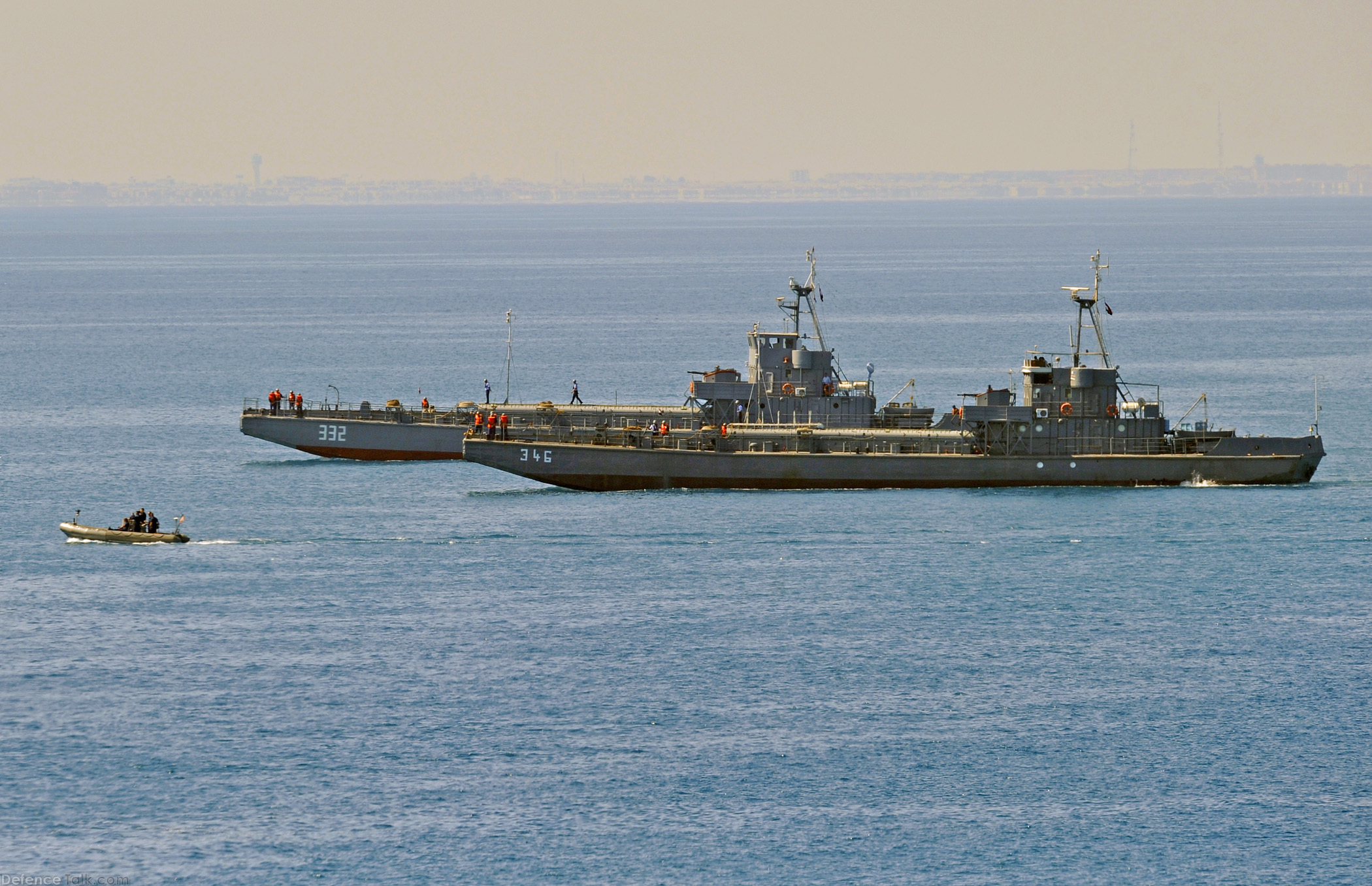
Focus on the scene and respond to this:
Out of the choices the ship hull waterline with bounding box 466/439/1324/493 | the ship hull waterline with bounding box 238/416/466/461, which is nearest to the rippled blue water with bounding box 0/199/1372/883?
the ship hull waterline with bounding box 466/439/1324/493

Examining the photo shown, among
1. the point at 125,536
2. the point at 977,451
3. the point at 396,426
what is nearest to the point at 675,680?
the point at 125,536

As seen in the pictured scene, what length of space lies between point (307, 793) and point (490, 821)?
549 centimetres

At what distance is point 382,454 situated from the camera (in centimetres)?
10394

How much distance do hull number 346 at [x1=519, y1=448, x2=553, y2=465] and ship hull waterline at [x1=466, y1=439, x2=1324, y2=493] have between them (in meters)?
0.05

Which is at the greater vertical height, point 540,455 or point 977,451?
point 977,451

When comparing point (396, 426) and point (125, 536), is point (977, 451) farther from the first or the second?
point (125, 536)

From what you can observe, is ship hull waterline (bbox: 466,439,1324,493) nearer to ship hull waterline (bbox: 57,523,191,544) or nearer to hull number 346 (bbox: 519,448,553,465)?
hull number 346 (bbox: 519,448,553,465)

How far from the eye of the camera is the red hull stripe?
10356 cm

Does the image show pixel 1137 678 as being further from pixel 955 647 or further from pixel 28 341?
pixel 28 341

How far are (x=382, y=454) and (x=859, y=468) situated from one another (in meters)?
29.0

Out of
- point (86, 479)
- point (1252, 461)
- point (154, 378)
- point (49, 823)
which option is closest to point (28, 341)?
point (154, 378)

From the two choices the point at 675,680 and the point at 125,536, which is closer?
the point at 675,680

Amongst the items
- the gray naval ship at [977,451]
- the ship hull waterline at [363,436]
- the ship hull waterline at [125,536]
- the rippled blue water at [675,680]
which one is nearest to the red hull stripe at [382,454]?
the ship hull waterline at [363,436]

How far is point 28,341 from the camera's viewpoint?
6973 inches
